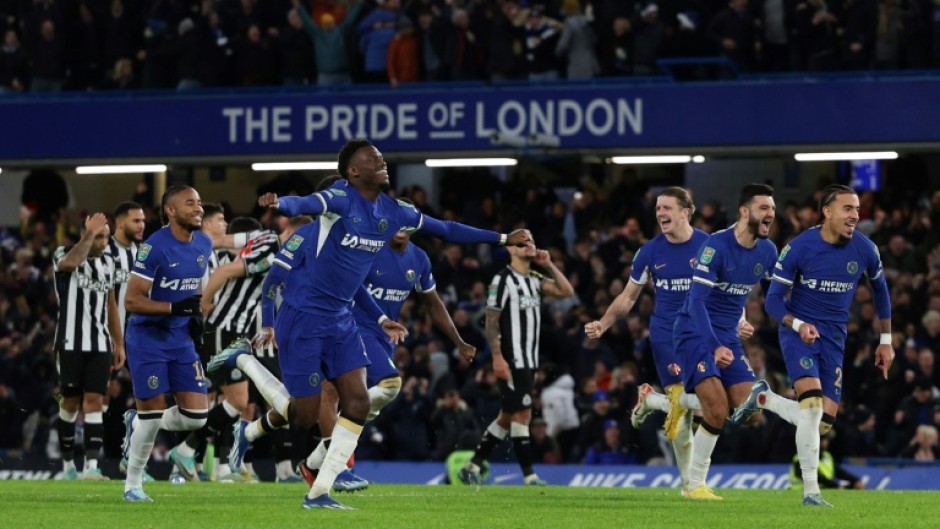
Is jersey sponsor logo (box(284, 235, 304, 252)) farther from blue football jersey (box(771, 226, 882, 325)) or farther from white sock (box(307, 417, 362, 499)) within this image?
blue football jersey (box(771, 226, 882, 325))

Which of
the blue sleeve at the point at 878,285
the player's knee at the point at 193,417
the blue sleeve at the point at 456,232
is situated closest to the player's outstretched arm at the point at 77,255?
the player's knee at the point at 193,417

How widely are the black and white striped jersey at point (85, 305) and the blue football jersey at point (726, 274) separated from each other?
20.6 feet

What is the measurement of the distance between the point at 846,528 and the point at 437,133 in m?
16.7

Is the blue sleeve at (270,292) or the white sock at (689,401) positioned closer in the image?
the blue sleeve at (270,292)

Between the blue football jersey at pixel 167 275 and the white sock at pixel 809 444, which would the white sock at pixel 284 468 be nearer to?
the blue football jersey at pixel 167 275

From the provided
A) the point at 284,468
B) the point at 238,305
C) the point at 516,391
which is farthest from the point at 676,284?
the point at 284,468

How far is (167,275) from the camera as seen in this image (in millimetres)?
13688

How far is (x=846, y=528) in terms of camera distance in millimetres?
10758

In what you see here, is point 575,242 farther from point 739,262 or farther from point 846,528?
point 846,528

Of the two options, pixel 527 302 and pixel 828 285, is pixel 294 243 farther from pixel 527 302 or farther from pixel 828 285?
pixel 527 302

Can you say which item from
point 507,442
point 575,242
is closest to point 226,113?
point 575,242

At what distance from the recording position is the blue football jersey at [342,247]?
38.7 ft

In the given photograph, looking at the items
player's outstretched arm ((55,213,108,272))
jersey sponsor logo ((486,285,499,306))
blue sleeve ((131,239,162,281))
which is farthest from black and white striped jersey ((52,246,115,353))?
blue sleeve ((131,239,162,281))

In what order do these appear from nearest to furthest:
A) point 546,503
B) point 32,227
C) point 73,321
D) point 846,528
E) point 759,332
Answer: point 846,528 < point 546,503 < point 73,321 < point 759,332 < point 32,227
